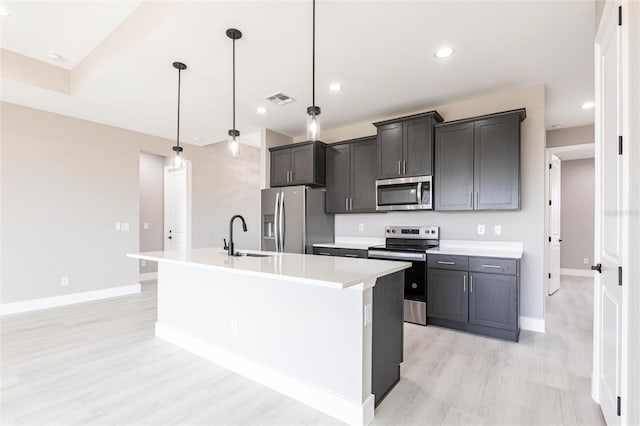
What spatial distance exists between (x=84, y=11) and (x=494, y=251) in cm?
458

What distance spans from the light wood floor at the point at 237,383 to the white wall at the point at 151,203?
2749 mm

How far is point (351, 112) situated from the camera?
4258 mm

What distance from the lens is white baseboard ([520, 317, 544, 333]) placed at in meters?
3.38

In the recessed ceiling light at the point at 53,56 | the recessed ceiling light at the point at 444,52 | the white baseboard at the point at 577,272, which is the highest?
the recessed ceiling light at the point at 53,56

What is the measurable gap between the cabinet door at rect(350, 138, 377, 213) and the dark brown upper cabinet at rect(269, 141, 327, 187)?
0.51 meters

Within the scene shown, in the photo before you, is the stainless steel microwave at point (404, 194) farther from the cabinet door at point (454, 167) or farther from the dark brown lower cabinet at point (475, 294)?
the dark brown lower cabinet at point (475, 294)

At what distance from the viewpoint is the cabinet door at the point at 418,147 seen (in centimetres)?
373

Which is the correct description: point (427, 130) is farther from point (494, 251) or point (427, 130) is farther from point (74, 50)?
point (74, 50)

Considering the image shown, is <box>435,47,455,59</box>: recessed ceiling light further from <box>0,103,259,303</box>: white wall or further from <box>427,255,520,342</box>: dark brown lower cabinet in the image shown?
<box>0,103,259,303</box>: white wall
